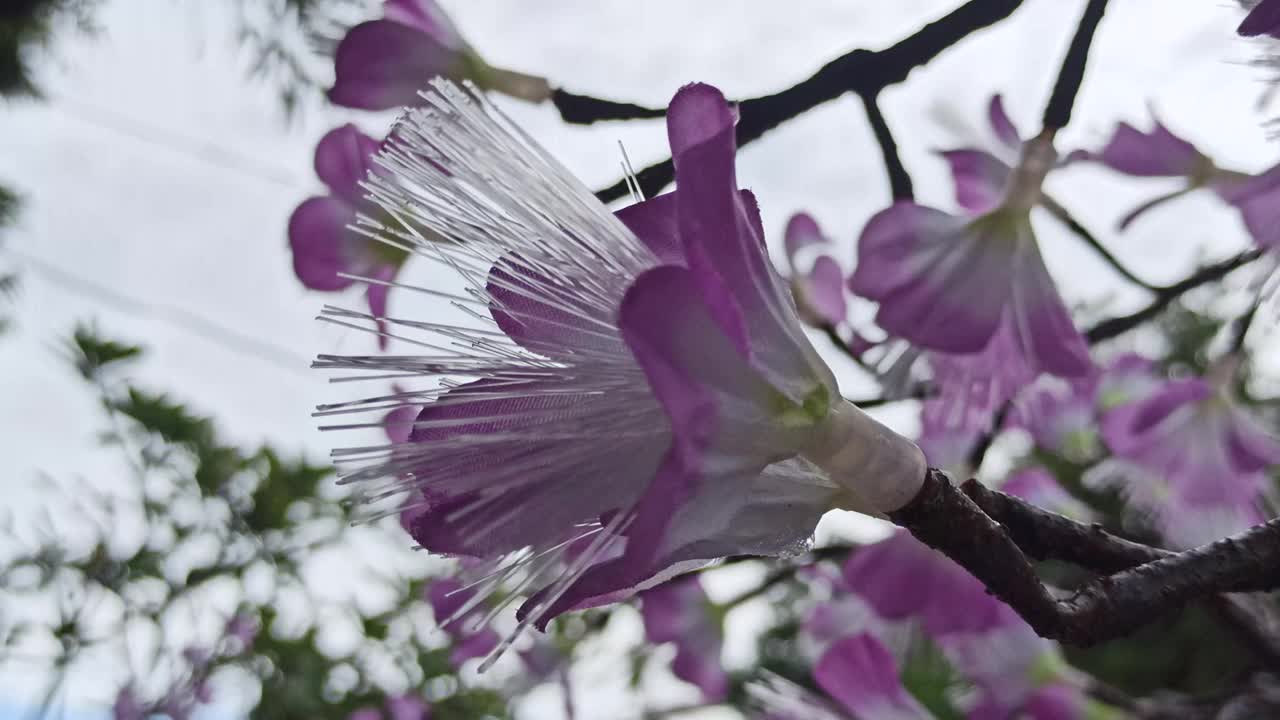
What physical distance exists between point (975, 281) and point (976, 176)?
0.31 feet

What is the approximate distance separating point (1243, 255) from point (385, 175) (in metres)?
0.43

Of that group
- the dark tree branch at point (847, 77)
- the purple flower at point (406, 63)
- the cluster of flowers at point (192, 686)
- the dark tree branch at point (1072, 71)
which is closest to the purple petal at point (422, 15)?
the purple flower at point (406, 63)

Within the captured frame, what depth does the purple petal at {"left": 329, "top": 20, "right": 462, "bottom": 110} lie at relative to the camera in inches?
15.1

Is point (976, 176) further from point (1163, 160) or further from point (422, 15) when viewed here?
point (422, 15)

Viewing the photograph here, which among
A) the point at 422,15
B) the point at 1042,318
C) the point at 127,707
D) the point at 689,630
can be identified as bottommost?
the point at 127,707

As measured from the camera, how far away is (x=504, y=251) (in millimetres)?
265

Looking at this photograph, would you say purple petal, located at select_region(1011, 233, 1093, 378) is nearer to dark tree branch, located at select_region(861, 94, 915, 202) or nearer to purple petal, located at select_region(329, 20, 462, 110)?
dark tree branch, located at select_region(861, 94, 915, 202)

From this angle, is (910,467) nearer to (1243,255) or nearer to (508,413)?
(508,413)

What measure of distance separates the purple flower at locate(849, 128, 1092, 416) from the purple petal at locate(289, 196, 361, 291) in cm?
25

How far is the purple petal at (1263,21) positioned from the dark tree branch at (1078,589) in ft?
0.51

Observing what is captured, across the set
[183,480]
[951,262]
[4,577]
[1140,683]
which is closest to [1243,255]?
[951,262]

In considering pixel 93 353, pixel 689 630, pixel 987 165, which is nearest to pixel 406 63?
pixel 987 165

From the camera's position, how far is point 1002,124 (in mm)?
482

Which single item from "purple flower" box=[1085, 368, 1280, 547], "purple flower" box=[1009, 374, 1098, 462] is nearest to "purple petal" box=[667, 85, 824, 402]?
"purple flower" box=[1085, 368, 1280, 547]
